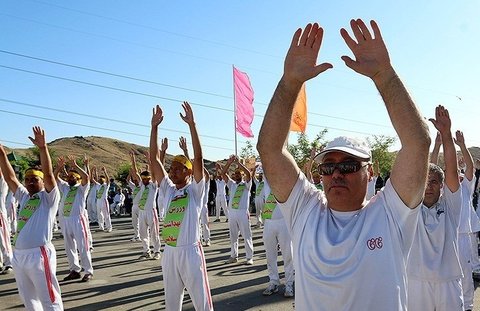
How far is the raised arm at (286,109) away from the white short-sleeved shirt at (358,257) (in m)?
0.30

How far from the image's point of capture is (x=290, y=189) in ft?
8.74

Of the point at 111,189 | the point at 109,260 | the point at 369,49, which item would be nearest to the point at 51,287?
the point at 369,49

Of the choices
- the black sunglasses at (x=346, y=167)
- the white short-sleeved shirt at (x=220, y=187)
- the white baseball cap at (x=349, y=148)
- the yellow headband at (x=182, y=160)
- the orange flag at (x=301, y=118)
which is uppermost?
the orange flag at (x=301, y=118)

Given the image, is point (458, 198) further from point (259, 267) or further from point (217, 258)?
point (217, 258)

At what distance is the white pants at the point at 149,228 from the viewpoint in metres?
12.2

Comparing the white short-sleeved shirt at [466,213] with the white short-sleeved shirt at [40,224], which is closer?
the white short-sleeved shirt at [40,224]

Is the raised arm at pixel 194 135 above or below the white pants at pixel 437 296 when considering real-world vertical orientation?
above

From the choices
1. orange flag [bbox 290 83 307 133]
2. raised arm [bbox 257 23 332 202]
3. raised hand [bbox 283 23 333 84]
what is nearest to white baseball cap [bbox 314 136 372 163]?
raised arm [bbox 257 23 332 202]

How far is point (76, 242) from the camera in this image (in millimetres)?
9859

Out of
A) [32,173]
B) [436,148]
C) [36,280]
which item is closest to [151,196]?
[32,173]

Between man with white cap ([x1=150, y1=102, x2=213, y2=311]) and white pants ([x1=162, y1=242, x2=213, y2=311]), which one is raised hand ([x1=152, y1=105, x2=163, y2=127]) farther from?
white pants ([x1=162, y1=242, x2=213, y2=311])

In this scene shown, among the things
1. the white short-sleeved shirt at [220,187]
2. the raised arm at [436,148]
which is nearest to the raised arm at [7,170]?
the raised arm at [436,148]

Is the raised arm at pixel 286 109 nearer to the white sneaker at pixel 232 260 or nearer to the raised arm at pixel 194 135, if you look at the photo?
the raised arm at pixel 194 135

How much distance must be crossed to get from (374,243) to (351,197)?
0.99 feet
